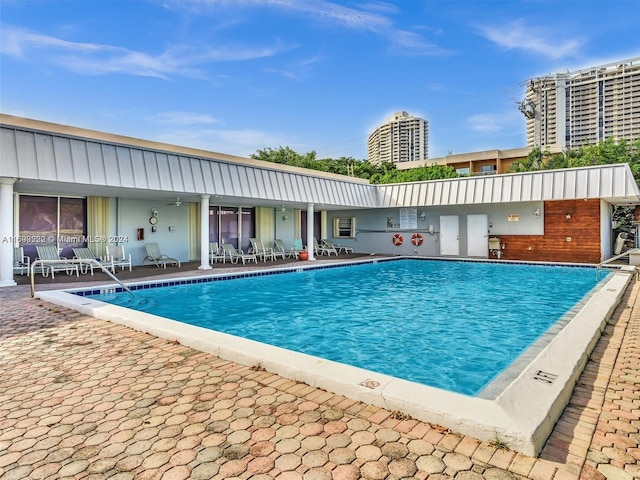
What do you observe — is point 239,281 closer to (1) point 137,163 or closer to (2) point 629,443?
(1) point 137,163

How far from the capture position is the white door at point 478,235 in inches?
600

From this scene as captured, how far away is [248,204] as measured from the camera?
47.3ft

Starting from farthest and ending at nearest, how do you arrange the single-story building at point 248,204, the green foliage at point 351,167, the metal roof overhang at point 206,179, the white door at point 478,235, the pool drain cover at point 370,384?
the green foliage at point 351,167
the white door at point 478,235
the single-story building at point 248,204
the metal roof overhang at point 206,179
the pool drain cover at point 370,384

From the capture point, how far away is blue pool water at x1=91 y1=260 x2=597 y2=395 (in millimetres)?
4281

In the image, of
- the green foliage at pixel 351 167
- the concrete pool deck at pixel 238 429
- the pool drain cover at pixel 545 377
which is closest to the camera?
the concrete pool deck at pixel 238 429

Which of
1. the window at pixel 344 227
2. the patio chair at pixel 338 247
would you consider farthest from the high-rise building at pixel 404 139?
the patio chair at pixel 338 247

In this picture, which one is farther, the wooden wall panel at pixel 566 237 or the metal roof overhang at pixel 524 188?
the wooden wall panel at pixel 566 237

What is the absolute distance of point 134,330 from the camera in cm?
434

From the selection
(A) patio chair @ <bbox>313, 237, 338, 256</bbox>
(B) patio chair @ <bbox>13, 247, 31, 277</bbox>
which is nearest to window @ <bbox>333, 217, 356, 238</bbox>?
(A) patio chair @ <bbox>313, 237, 338, 256</bbox>

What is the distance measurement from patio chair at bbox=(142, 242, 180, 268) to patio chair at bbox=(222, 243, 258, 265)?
6.28ft

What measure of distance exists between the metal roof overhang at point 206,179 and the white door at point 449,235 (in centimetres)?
152

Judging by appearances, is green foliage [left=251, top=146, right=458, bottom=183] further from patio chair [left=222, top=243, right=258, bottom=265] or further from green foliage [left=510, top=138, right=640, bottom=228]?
patio chair [left=222, top=243, right=258, bottom=265]

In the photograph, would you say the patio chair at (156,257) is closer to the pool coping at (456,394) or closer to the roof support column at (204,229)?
the roof support column at (204,229)

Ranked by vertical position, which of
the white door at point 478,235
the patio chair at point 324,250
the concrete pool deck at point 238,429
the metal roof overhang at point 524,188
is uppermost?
the metal roof overhang at point 524,188
